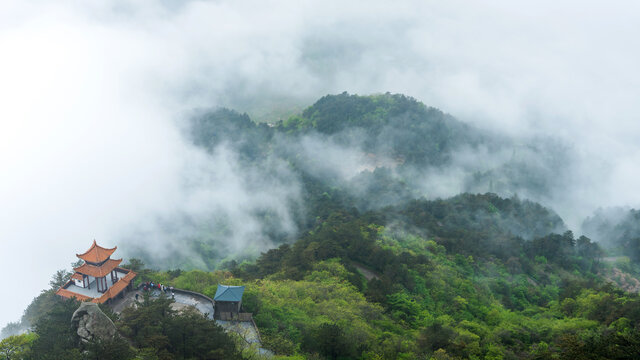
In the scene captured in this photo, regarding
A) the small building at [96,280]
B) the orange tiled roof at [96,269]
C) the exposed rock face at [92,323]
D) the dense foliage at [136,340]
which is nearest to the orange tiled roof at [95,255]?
the small building at [96,280]

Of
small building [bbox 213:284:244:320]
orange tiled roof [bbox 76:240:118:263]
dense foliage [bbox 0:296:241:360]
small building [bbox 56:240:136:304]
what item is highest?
orange tiled roof [bbox 76:240:118:263]

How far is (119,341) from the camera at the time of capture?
27984 mm

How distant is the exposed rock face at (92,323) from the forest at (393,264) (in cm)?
74

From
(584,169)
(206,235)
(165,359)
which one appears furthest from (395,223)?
(584,169)

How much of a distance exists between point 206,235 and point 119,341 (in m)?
58.2

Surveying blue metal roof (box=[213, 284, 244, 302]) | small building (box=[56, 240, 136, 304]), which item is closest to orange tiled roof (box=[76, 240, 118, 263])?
small building (box=[56, 240, 136, 304])

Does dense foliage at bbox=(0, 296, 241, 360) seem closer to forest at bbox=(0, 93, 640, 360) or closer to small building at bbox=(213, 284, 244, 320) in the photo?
forest at bbox=(0, 93, 640, 360)

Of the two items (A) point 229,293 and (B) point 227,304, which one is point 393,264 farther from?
(B) point 227,304

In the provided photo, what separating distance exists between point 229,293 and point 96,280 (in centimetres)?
1081

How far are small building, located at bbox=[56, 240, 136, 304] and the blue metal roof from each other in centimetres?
806

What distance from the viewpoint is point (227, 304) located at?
38688mm

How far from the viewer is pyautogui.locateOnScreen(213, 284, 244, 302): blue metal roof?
126ft

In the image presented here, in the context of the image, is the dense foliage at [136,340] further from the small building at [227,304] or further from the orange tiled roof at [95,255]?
the orange tiled roof at [95,255]

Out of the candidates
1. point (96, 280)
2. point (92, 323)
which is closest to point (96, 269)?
point (96, 280)
